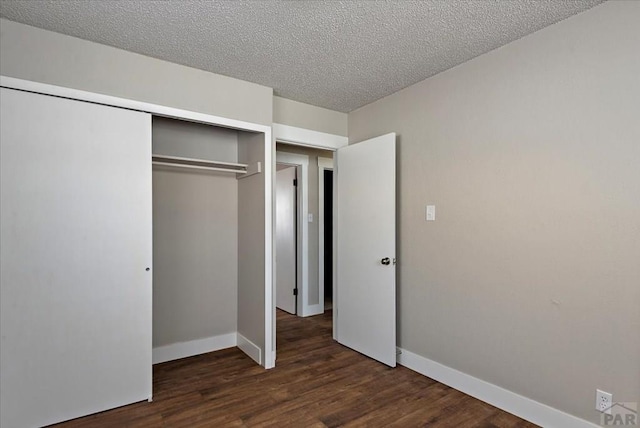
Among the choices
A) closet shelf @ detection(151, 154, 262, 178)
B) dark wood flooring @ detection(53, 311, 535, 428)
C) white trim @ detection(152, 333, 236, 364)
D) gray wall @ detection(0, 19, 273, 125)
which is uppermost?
gray wall @ detection(0, 19, 273, 125)

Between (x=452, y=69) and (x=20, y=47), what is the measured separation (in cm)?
296

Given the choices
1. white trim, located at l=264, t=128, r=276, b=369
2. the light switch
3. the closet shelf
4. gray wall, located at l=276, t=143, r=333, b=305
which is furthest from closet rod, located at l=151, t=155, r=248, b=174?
the light switch

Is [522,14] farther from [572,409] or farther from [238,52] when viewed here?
[572,409]

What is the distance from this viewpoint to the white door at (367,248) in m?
3.03

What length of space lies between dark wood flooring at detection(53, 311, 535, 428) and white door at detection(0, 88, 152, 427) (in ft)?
0.87

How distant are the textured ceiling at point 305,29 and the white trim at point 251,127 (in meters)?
0.37

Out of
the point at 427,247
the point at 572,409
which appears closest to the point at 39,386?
the point at 427,247

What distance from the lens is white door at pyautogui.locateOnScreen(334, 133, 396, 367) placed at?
303 centimetres

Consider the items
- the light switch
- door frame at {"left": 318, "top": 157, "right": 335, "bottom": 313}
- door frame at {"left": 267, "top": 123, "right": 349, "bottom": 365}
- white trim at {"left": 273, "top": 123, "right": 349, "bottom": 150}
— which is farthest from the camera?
door frame at {"left": 318, "top": 157, "right": 335, "bottom": 313}

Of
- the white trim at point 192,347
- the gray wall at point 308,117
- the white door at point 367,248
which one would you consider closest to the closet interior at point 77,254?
the gray wall at point 308,117

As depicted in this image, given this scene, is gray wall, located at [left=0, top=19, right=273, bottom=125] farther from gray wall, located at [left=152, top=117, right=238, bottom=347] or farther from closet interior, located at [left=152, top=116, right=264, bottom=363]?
gray wall, located at [left=152, top=117, right=238, bottom=347]

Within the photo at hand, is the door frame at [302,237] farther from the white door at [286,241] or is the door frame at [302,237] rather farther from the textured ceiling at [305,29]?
the textured ceiling at [305,29]

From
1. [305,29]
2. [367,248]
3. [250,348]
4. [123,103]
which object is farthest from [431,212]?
[123,103]

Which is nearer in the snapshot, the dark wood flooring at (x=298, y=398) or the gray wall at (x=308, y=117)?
the dark wood flooring at (x=298, y=398)
